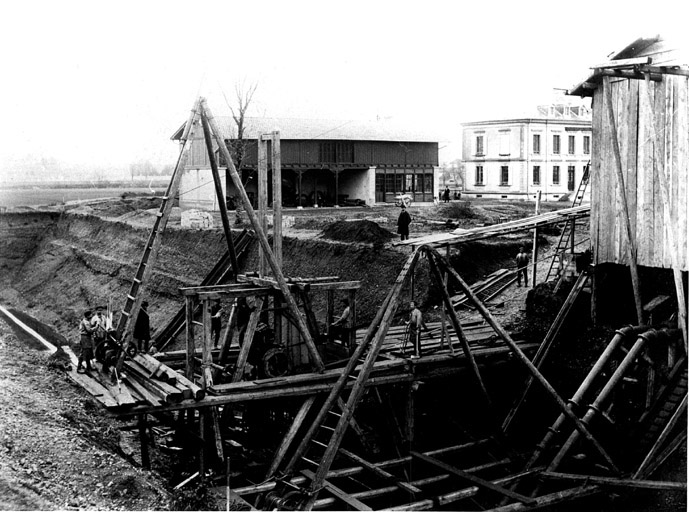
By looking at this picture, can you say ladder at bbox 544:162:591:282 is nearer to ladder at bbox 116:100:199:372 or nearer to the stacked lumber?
ladder at bbox 116:100:199:372

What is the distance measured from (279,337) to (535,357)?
542 cm

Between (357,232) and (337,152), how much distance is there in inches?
707

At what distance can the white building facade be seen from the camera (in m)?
48.6

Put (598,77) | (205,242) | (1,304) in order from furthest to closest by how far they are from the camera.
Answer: (1,304) < (205,242) < (598,77)

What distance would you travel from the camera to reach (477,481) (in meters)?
11.9

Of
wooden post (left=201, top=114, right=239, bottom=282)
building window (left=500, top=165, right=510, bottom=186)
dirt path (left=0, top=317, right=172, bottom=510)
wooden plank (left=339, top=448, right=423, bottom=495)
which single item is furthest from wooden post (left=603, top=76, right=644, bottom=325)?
building window (left=500, top=165, right=510, bottom=186)

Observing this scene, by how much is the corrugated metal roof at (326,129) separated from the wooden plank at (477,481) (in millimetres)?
30394

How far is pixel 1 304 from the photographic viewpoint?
35406 mm

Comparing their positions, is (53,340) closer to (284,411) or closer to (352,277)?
(352,277)

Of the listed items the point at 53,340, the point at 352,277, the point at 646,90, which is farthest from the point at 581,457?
the point at 53,340

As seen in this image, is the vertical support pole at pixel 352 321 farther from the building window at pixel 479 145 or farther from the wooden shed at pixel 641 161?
the building window at pixel 479 145

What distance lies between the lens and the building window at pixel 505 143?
49.3 m

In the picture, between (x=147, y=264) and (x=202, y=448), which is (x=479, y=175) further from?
(x=202, y=448)

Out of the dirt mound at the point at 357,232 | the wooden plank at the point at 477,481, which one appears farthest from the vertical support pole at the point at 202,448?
the dirt mound at the point at 357,232
